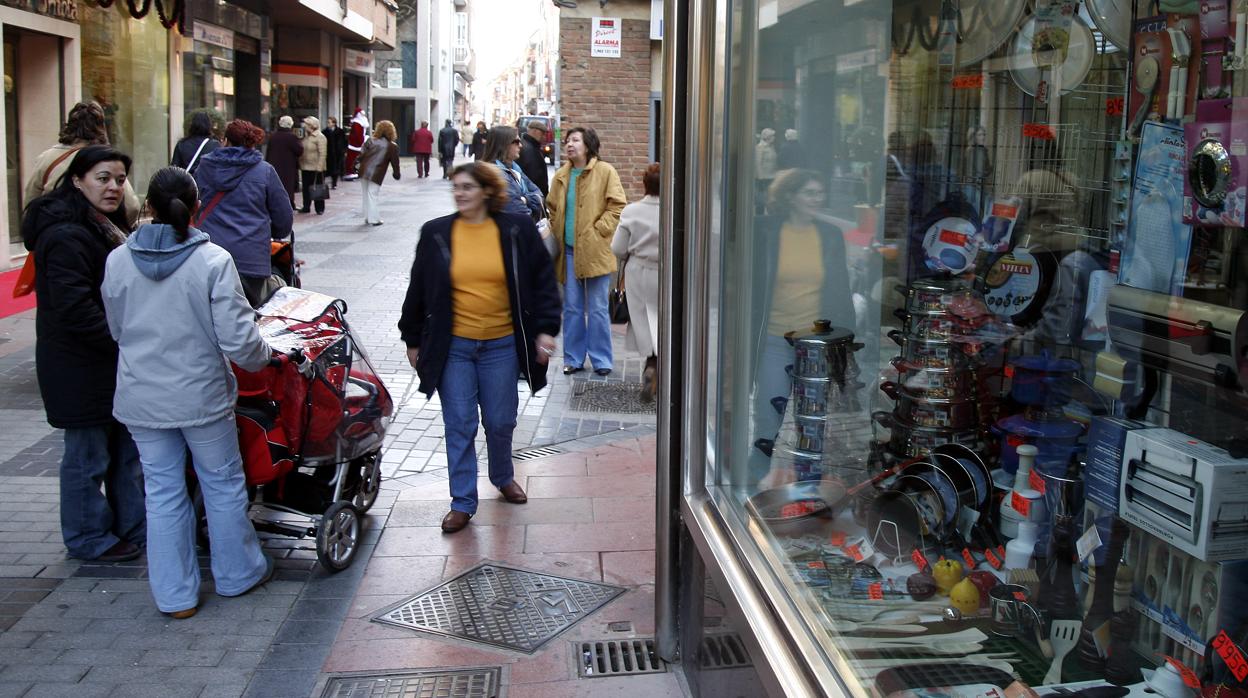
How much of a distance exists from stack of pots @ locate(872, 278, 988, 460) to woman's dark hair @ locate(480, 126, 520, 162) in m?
5.22

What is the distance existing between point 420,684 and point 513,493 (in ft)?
6.32

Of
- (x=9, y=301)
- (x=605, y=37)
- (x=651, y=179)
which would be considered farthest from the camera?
(x=605, y=37)

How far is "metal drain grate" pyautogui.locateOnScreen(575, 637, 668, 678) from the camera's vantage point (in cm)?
420

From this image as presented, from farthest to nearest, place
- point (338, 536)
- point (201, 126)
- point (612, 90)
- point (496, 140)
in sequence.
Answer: point (612, 90) < point (201, 126) < point (496, 140) < point (338, 536)

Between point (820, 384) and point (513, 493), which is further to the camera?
point (513, 493)

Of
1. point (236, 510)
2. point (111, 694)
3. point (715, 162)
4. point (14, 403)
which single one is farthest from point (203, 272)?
point (14, 403)

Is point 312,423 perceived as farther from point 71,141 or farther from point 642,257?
point 71,141

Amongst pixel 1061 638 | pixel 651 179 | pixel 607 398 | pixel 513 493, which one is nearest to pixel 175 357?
pixel 513 493

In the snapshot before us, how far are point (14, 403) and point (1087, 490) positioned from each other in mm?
6810

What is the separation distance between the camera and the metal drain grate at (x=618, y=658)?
4.20m

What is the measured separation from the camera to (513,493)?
593 centimetres

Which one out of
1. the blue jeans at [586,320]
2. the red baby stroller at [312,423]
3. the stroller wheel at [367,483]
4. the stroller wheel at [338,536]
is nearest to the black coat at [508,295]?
the red baby stroller at [312,423]

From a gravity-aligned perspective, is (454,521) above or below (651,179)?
below

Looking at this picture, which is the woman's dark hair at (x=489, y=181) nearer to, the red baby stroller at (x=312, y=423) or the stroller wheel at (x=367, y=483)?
the red baby stroller at (x=312, y=423)
